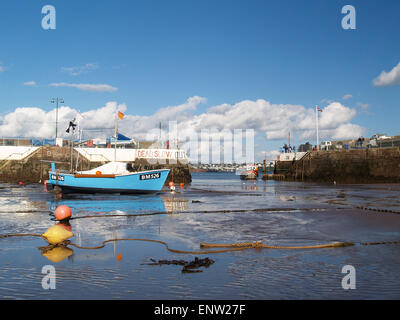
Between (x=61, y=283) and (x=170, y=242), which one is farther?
(x=170, y=242)

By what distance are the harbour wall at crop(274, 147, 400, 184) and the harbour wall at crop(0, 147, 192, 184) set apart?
17.8 m

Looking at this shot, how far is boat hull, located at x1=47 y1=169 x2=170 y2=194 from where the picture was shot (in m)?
26.3

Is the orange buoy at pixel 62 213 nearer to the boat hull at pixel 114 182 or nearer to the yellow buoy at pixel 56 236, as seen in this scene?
the yellow buoy at pixel 56 236

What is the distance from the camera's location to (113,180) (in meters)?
26.3

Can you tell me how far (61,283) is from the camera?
19.2ft

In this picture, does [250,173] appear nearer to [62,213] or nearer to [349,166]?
[349,166]

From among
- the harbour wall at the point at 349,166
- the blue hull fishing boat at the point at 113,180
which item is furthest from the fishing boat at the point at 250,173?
the blue hull fishing boat at the point at 113,180

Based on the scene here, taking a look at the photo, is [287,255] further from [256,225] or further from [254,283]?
[256,225]

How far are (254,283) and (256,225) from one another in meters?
6.47

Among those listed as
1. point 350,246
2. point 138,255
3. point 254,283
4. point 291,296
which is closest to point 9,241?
point 138,255

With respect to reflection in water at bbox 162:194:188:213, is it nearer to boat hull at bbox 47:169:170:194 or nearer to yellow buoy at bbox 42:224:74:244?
boat hull at bbox 47:169:170:194

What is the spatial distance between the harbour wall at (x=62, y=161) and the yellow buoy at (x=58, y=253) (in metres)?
38.4
